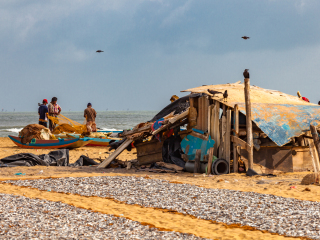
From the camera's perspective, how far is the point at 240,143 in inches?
477

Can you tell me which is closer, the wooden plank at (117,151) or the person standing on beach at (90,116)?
the wooden plank at (117,151)

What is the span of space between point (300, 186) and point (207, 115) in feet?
13.8

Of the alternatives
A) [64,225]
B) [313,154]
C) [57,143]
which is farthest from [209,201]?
[57,143]

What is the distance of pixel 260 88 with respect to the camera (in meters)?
15.4

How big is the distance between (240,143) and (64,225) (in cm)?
709

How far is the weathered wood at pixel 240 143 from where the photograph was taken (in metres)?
12.0

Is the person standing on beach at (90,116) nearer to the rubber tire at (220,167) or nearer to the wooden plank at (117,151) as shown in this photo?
the wooden plank at (117,151)

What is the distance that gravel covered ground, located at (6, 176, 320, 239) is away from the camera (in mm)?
6773

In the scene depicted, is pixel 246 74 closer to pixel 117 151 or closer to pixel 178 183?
pixel 178 183

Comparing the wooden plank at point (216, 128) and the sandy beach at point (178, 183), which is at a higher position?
the wooden plank at point (216, 128)

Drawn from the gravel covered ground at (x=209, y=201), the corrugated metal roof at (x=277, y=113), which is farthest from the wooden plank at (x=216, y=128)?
the gravel covered ground at (x=209, y=201)

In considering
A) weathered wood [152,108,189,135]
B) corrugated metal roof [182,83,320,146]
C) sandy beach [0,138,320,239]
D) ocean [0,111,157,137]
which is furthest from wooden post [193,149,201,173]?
ocean [0,111,157,137]

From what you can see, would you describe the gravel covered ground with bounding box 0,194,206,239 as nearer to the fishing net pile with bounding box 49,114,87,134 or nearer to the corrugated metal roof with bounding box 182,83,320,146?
the corrugated metal roof with bounding box 182,83,320,146

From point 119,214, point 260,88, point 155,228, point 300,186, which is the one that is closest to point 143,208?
point 119,214
